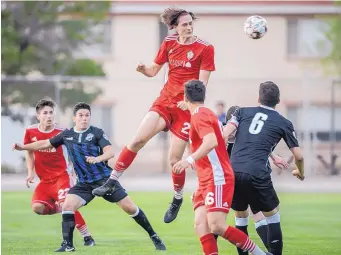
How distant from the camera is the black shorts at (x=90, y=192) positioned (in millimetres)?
12359

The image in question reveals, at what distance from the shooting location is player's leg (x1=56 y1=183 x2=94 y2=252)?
12188 mm

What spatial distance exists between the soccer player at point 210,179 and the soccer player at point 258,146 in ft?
1.42

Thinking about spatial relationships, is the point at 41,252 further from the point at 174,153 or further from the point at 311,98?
the point at 311,98

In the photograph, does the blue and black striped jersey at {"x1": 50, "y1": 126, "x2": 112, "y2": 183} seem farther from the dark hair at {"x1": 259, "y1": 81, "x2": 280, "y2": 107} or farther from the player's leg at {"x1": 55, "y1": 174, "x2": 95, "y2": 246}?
the dark hair at {"x1": 259, "y1": 81, "x2": 280, "y2": 107}

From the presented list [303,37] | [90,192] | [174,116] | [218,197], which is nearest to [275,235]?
[218,197]

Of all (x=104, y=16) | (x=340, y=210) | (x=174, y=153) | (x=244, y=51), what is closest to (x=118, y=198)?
(x=174, y=153)

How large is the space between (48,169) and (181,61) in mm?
2657

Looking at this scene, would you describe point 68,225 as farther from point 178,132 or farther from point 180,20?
point 180,20

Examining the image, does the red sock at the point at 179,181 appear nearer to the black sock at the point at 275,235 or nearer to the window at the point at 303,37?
the black sock at the point at 275,235

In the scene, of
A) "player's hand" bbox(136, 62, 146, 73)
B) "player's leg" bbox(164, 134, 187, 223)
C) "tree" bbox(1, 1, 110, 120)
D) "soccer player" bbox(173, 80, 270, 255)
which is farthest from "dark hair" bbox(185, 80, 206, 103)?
"tree" bbox(1, 1, 110, 120)

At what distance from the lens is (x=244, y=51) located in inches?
1454

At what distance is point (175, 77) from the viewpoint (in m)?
11.9

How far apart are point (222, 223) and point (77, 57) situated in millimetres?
25507

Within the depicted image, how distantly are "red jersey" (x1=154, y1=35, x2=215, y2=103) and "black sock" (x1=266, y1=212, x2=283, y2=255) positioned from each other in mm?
1929
